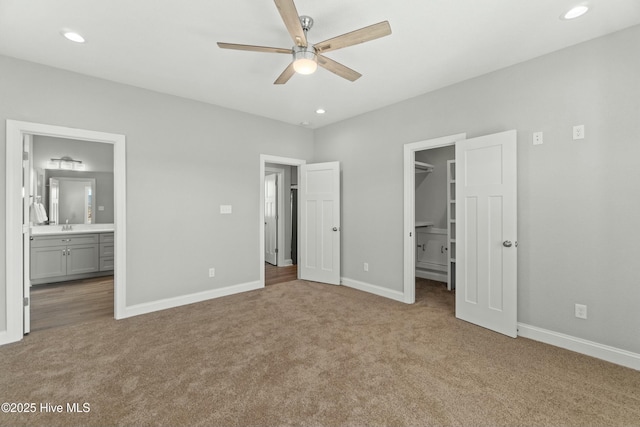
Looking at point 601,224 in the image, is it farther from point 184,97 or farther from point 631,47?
point 184,97

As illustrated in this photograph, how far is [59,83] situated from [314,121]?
3221 millimetres

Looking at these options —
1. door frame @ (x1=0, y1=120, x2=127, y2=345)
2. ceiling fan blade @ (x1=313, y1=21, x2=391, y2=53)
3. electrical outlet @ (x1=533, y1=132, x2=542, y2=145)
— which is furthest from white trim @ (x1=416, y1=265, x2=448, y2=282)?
door frame @ (x1=0, y1=120, x2=127, y2=345)

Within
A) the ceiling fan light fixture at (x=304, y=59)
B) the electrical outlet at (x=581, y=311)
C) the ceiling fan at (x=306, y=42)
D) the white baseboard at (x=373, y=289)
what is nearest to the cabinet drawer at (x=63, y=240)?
the white baseboard at (x=373, y=289)

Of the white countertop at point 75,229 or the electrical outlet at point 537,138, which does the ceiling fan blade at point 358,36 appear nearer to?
the electrical outlet at point 537,138

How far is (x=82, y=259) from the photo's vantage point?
496cm

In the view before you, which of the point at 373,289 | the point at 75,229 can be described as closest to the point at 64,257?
the point at 75,229

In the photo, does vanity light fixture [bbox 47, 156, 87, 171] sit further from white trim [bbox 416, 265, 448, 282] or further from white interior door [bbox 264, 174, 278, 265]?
white trim [bbox 416, 265, 448, 282]

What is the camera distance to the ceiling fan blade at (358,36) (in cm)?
182

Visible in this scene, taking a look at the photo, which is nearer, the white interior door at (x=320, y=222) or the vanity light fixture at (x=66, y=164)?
the white interior door at (x=320, y=222)

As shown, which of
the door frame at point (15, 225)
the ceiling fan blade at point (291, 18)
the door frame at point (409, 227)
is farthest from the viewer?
the door frame at point (409, 227)

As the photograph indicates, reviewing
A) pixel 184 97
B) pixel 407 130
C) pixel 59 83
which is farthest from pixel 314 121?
pixel 59 83

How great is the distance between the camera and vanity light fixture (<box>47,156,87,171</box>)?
16.3 feet

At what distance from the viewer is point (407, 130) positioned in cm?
380

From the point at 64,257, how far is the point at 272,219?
379 cm
